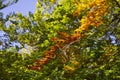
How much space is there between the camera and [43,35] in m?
21.3

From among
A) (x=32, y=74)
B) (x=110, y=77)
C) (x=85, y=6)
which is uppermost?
(x=85, y=6)

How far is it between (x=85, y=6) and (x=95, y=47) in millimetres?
2925

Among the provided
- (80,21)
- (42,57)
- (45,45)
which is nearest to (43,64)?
(42,57)

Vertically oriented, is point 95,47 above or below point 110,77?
above

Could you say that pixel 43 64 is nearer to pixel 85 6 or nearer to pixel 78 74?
pixel 78 74

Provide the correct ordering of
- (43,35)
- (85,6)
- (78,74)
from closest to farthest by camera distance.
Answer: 1. (78,74)
2. (85,6)
3. (43,35)

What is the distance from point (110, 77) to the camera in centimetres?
1655

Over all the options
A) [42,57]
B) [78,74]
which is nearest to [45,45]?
[42,57]

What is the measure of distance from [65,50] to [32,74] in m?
2.39

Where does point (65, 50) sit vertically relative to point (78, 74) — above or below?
above

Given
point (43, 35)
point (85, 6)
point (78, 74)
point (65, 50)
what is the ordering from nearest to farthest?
point (78, 74) → point (65, 50) → point (85, 6) → point (43, 35)

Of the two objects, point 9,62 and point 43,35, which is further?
point 43,35

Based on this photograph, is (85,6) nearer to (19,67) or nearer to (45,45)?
(45,45)

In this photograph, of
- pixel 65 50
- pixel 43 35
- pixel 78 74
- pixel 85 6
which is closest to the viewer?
pixel 78 74
